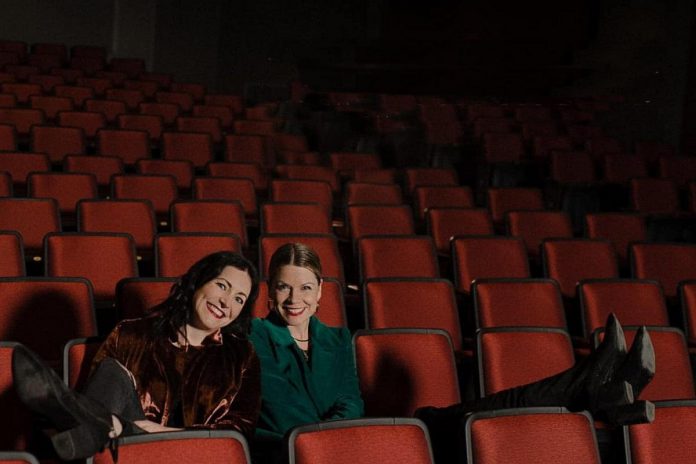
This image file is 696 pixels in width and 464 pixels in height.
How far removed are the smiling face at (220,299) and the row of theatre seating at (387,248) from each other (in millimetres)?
142

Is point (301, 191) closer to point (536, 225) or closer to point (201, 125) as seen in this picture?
point (536, 225)

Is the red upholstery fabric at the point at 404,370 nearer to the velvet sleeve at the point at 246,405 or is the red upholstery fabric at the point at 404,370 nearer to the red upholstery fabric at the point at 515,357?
the red upholstery fabric at the point at 515,357

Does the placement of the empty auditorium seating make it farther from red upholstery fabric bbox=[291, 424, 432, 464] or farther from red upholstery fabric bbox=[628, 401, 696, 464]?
red upholstery fabric bbox=[628, 401, 696, 464]

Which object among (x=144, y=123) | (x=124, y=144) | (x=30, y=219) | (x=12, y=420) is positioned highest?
(x=144, y=123)

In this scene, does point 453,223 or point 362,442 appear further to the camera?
point 453,223

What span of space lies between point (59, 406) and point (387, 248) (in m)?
1.07

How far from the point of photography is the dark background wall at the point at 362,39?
5.02m

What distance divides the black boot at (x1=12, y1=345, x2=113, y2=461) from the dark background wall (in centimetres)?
425

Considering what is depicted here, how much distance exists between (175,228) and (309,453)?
1.07 metres

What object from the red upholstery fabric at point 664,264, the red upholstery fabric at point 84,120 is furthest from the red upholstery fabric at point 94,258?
the red upholstery fabric at point 84,120

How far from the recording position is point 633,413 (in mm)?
976

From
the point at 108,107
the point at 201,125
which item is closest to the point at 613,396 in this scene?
the point at 201,125

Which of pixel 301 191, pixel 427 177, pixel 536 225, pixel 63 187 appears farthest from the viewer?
pixel 427 177

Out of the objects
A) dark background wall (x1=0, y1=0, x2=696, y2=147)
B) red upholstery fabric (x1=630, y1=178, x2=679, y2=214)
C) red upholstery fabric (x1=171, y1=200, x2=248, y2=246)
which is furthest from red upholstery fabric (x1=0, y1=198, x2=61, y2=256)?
dark background wall (x1=0, y1=0, x2=696, y2=147)
